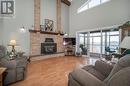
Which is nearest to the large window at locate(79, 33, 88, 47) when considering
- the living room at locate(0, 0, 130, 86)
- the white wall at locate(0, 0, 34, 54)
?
the living room at locate(0, 0, 130, 86)

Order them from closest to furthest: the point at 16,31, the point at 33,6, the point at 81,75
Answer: the point at 81,75 → the point at 16,31 → the point at 33,6

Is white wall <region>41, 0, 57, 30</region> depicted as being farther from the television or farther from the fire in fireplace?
the television

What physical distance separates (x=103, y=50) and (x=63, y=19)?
155 inches

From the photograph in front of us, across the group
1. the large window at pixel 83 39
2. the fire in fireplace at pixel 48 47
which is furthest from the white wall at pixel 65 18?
the fire in fireplace at pixel 48 47

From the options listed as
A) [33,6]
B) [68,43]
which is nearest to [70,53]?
[68,43]

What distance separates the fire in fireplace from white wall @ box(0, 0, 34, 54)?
3.81 ft

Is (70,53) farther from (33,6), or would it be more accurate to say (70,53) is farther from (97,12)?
(33,6)

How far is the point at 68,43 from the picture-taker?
9062 mm

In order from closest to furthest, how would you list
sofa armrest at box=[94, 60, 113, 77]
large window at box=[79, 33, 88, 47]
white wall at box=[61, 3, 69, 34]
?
sofa armrest at box=[94, 60, 113, 77] < large window at box=[79, 33, 88, 47] < white wall at box=[61, 3, 69, 34]

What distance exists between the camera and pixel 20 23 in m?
6.03

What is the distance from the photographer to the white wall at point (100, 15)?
6031 mm

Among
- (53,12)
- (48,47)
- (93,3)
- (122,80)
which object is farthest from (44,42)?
(122,80)

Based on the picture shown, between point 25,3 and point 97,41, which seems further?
point 97,41

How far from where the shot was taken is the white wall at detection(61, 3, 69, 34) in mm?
8945
